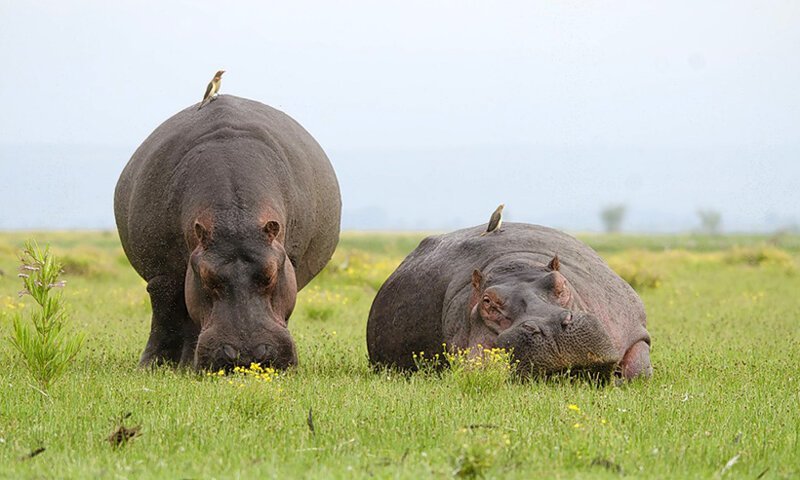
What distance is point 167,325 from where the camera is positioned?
10883 mm

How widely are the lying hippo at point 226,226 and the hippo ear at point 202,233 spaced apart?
0.04 ft

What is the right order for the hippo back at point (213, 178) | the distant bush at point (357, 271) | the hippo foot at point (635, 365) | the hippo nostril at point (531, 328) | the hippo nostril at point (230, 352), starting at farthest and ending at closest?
the distant bush at point (357, 271) < the hippo back at point (213, 178) < the hippo foot at point (635, 365) < the hippo nostril at point (230, 352) < the hippo nostril at point (531, 328)

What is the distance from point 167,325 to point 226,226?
1995 millimetres

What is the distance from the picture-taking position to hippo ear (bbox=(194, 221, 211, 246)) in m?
9.20

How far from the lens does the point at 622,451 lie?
629 cm

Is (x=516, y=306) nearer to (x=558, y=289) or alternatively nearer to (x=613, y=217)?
(x=558, y=289)

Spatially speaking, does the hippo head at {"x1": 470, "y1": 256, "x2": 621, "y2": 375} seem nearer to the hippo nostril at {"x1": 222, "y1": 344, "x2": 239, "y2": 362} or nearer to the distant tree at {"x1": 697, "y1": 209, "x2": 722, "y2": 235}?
the hippo nostril at {"x1": 222, "y1": 344, "x2": 239, "y2": 362}

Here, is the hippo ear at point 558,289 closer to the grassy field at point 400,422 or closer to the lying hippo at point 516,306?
the lying hippo at point 516,306

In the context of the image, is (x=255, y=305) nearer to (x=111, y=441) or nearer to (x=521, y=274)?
(x=521, y=274)

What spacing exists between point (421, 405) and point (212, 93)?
16.1ft

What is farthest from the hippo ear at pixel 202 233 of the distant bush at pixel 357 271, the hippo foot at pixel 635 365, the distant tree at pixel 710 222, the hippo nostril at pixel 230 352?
the distant tree at pixel 710 222

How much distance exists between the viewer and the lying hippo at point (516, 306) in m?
8.39

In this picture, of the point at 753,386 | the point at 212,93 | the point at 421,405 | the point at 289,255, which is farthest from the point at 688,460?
the point at 212,93

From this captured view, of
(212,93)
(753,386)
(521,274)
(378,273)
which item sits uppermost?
(212,93)
